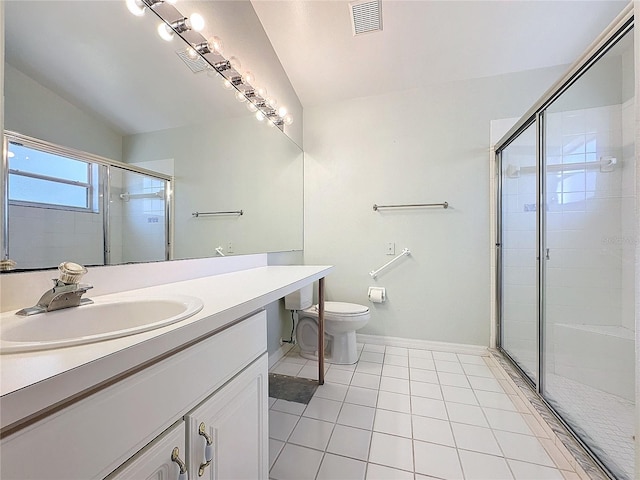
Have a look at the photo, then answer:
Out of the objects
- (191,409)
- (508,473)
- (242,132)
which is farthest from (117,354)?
(242,132)

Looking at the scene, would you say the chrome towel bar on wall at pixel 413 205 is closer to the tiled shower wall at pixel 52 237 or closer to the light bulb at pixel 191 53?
the light bulb at pixel 191 53

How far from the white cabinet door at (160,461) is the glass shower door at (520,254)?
6.79 ft

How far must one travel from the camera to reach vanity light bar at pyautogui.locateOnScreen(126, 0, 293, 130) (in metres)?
1.20

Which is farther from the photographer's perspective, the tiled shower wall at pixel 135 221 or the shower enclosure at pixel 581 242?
the shower enclosure at pixel 581 242

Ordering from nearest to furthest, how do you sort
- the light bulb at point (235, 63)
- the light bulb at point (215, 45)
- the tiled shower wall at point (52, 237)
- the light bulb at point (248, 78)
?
the tiled shower wall at point (52, 237) → the light bulb at point (215, 45) → the light bulb at point (235, 63) → the light bulb at point (248, 78)

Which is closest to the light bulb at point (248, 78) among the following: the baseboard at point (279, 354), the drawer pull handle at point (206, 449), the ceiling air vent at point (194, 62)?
the ceiling air vent at point (194, 62)

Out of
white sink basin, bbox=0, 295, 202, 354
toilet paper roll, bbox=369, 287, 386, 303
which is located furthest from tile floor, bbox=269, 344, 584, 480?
white sink basin, bbox=0, 295, 202, 354

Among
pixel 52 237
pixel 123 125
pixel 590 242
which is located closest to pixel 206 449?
pixel 52 237

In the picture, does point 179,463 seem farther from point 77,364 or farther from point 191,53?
point 191,53

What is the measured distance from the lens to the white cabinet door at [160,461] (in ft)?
1.61

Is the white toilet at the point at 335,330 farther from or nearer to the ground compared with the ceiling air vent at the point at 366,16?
nearer to the ground

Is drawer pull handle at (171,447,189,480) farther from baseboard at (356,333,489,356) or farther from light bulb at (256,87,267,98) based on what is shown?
baseboard at (356,333,489,356)

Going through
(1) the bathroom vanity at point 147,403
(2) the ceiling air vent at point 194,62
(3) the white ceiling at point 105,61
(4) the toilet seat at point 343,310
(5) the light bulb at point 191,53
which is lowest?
(4) the toilet seat at point 343,310

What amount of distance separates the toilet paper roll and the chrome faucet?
2.08 m
